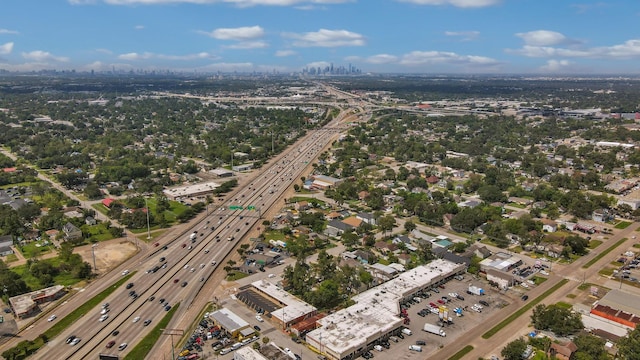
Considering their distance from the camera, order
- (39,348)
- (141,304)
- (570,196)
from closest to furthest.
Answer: (39,348), (141,304), (570,196)

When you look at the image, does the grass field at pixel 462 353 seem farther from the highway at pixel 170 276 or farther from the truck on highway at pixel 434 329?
the highway at pixel 170 276

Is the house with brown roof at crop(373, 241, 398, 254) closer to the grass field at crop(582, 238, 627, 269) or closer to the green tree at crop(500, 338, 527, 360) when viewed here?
the grass field at crop(582, 238, 627, 269)

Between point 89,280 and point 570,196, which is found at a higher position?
point 570,196

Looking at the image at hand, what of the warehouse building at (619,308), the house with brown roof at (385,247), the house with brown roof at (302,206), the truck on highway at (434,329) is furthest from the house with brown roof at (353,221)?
the warehouse building at (619,308)

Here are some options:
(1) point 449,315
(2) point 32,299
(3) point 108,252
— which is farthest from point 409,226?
(2) point 32,299

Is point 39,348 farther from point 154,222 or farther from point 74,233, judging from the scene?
point 154,222

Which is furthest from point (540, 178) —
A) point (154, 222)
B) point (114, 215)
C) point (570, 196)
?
point (114, 215)

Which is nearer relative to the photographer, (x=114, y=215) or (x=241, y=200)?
(x=114, y=215)
